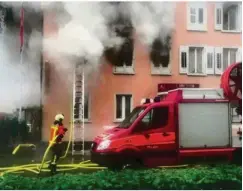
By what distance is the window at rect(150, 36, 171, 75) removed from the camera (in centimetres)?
777

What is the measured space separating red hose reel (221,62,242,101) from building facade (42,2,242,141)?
133 mm

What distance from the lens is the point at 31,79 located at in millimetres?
7250

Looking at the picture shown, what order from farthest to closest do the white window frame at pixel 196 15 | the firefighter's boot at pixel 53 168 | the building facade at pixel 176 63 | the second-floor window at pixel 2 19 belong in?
the white window frame at pixel 196 15
the building facade at pixel 176 63
the second-floor window at pixel 2 19
the firefighter's boot at pixel 53 168

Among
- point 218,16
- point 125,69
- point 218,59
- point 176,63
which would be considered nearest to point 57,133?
point 125,69

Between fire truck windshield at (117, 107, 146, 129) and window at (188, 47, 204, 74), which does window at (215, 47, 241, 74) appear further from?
fire truck windshield at (117, 107, 146, 129)

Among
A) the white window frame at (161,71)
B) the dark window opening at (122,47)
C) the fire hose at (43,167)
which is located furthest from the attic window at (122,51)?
the fire hose at (43,167)

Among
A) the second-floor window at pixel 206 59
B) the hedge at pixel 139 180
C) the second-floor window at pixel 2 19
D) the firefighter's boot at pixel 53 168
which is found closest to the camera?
the hedge at pixel 139 180

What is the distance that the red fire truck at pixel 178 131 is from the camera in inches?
281

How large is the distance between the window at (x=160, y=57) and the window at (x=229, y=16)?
4.01 feet

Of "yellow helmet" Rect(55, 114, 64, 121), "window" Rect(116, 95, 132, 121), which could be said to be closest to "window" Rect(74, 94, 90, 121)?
"yellow helmet" Rect(55, 114, 64, 121)

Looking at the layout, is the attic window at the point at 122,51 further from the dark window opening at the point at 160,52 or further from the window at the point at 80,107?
the window at the point at 80,107

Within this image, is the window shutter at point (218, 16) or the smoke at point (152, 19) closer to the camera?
the smoke at point (152, 19)

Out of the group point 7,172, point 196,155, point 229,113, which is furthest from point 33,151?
point 229,113

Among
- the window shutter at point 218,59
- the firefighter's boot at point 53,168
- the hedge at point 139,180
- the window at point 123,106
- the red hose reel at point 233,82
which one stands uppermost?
the window shutter at point 218,59
